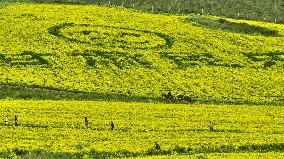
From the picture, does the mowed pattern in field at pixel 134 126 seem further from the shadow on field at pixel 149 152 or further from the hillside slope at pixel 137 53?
the hillside slope at pixel 137 53

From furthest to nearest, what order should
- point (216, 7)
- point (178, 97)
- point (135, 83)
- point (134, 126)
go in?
point (216, 7), point (135, 83), point (178, 97), point (134, 126)

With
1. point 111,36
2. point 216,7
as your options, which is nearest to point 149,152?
point 111,36

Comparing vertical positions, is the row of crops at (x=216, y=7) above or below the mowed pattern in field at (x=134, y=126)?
above

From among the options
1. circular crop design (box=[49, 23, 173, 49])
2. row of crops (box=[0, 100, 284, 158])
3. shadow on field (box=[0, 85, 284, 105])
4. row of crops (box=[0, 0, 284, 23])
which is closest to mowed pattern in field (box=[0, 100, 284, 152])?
row of crops (box=[0, 100, 284, 158])

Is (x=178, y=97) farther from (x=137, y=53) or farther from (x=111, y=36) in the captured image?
(x=111, y=36)

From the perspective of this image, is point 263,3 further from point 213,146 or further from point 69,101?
point 213,146

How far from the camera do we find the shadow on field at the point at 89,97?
61.6 metres

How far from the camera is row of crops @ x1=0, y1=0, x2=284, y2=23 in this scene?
4254 inches

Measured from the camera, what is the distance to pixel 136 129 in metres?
49.2

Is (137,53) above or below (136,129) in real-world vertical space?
above

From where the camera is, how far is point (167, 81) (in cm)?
6838

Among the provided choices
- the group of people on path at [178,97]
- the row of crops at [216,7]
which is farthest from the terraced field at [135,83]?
the row of crops at [216,7]

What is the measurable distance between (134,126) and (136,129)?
909 millimetres

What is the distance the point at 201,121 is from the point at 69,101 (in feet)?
45.5
